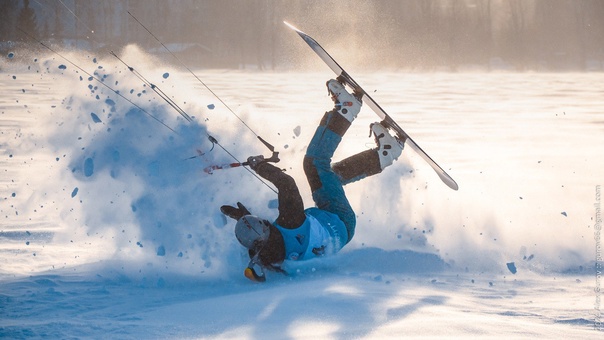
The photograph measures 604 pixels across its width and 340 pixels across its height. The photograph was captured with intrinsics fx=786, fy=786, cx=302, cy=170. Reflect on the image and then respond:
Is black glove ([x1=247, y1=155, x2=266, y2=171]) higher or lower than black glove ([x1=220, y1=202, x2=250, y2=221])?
below

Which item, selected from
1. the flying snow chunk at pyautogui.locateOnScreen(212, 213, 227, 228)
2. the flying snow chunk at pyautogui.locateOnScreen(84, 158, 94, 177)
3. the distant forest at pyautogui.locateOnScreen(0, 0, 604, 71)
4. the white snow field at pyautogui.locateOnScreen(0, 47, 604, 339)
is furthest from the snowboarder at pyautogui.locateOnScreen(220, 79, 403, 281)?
the distant forest at pyautogui.locateOnScreen(0, 0, 604, 71)

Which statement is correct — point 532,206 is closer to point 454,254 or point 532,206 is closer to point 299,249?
point 454,254

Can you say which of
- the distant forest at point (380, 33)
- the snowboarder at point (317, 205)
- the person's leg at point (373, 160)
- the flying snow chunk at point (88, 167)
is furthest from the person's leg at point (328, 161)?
the distant forest at point (380, 33)

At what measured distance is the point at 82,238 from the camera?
6.96 meters

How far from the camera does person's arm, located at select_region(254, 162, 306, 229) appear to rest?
220 inches

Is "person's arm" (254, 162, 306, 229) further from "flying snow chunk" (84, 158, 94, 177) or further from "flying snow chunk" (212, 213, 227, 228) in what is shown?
"flying snow chunk" (84, 158, 94, 177)

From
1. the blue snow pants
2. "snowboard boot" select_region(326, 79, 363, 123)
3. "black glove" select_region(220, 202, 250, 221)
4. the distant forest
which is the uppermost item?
the distant forest

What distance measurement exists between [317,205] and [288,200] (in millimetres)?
614

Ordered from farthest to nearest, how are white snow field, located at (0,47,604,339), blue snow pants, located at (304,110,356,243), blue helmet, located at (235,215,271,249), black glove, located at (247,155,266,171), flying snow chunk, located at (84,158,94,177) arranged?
flying snow chunk, located at (84,158,94,177)
blue snow pants, located at (304,110,356,243)
black glove, located at (247,155,266,171)
blue helmet, located at (235,215,271,249)
white snow field, located at (0,47,604,339)

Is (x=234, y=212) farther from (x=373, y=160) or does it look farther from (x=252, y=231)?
(x=373, y=160)

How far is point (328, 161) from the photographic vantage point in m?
6.27

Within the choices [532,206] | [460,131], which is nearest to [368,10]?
[460,131]

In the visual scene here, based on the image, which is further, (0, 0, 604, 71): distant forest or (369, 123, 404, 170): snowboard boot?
(0, 0, 604, 71): distant forest

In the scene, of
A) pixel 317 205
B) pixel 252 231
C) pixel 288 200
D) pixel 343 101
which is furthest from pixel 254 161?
pixel 343 101
